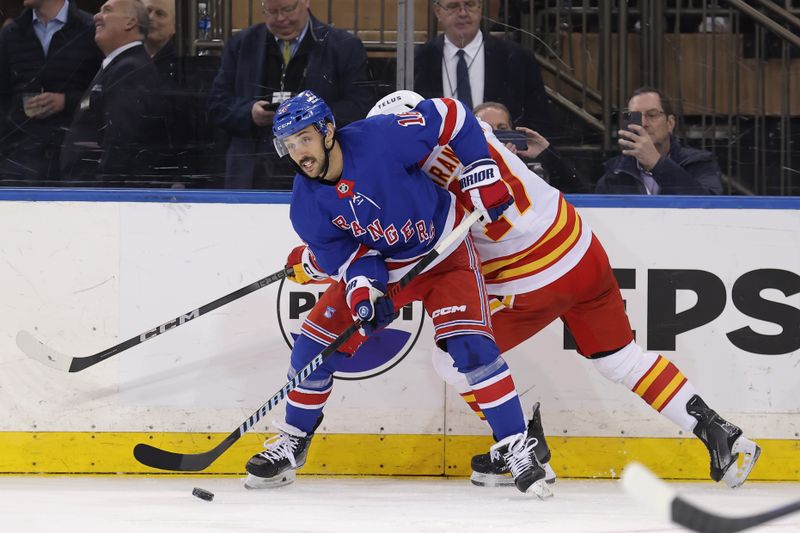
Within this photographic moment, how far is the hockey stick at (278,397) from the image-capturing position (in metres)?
2.98

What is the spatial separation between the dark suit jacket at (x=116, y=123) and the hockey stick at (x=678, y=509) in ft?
7.79

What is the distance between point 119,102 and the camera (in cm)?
351

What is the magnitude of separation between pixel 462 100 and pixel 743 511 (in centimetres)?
143

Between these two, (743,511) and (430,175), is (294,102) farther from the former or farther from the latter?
(743,511)

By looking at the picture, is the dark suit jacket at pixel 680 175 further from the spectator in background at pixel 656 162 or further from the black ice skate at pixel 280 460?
the black ice skate at pixel 280 460

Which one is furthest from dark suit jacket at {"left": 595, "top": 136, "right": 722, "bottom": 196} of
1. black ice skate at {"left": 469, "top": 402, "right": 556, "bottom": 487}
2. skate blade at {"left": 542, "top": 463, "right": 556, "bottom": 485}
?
skate blade at {"left": 542, "top": 463, "right": 556, "bottom": 485}

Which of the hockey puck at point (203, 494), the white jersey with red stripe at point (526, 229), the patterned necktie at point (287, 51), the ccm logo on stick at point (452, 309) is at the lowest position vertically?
the hockey puck at point (203, 494)

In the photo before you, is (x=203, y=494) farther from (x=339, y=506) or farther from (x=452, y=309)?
(x=452, y=309)

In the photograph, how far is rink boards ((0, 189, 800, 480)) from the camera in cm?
340

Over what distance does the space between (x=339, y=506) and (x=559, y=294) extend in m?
0.81

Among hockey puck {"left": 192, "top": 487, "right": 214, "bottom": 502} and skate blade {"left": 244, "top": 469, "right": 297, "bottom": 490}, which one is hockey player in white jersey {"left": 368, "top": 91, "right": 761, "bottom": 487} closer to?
skate blade {"left": 244, "top": 469, "right": 297, "bottom": 490}

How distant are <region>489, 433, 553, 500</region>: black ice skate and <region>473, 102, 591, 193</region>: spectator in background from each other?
89 cm

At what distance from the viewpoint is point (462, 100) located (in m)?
3.48

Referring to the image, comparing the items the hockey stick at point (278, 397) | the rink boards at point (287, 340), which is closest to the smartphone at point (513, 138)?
the rink boards at point (287, 340)
